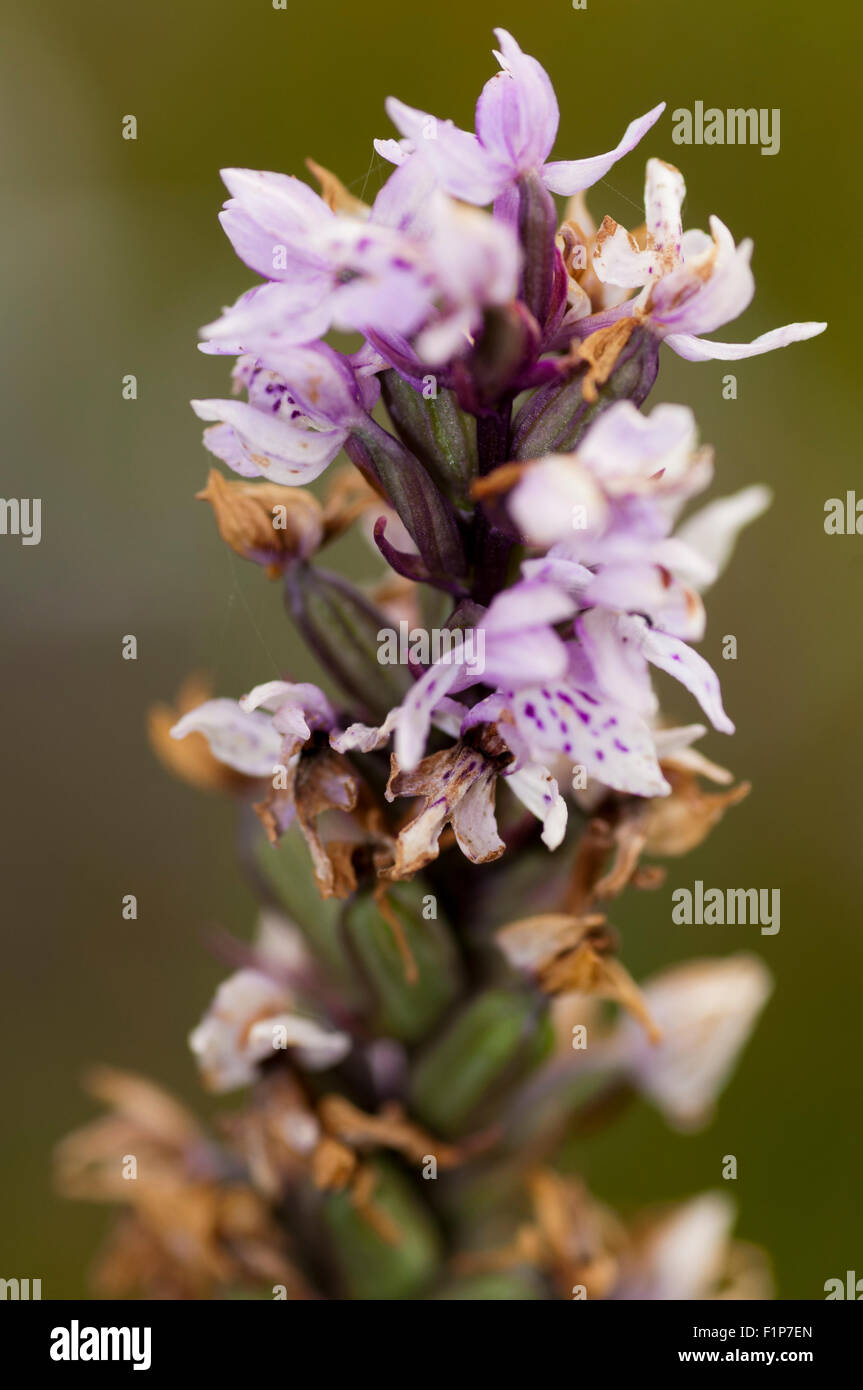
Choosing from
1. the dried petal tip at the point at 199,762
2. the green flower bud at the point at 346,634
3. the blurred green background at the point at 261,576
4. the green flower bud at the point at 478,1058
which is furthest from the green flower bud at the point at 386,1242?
the blurred green background at the point at 261,576

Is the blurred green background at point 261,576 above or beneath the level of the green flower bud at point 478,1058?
above

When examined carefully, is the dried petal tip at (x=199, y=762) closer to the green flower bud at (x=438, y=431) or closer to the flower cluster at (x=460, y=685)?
the flower cluster at (x=460, y=685)

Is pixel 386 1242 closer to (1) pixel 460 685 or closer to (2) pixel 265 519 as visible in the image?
(1) pixel 460 685

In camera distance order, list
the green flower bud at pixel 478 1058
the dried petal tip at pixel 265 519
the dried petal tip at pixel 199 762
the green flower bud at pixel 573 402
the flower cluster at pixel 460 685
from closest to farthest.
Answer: the flower cluster at pixel 460 685 → the green flower bud at pixel 573 402 → the dried petal tip at pixel 265 519 → the green flower bud at pixel 478 1058 → the dried petal tip at pixel 199 762

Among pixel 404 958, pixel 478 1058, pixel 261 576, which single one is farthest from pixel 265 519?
pixel 261 576

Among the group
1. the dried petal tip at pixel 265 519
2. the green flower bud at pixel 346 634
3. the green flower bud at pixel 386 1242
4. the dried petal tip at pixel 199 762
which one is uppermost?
the dried petal tip at pixel 265 519

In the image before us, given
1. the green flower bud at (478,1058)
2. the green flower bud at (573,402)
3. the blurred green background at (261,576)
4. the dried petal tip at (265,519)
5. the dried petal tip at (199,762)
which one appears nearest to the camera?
the green flower bud at (573,402)

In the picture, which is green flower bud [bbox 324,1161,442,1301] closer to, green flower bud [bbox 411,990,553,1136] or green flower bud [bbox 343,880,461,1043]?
green flower bud [bbox 411,990,553,1136]
